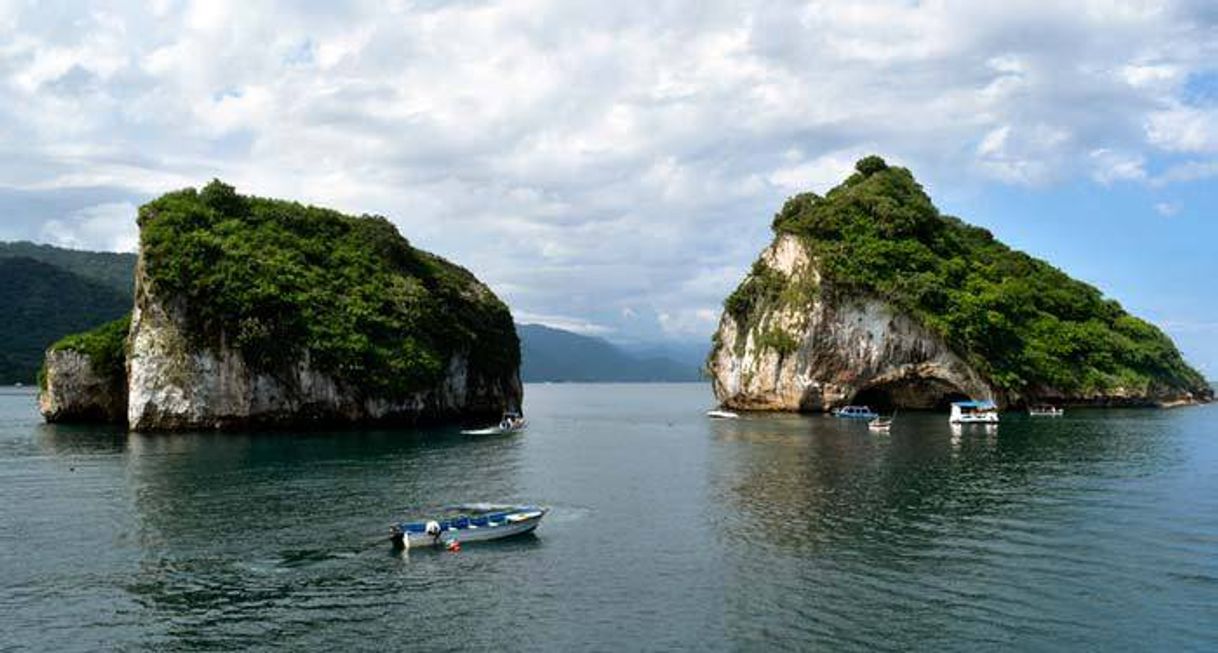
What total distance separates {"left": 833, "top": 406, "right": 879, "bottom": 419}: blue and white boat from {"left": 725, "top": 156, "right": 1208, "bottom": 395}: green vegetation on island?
1207 centimetres

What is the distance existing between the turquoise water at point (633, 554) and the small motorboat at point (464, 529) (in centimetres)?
86

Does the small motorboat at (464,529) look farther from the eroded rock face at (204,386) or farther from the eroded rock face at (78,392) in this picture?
the eroded rock face at (78,392)

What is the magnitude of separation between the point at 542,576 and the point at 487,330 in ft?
293

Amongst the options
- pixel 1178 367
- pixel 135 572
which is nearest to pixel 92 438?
pixel 135 572

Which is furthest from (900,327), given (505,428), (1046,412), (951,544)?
(951,544)

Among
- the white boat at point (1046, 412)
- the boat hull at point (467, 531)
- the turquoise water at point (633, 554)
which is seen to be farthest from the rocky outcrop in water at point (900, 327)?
the boat hull at point (467, 531)

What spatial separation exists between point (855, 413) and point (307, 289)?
70.0m

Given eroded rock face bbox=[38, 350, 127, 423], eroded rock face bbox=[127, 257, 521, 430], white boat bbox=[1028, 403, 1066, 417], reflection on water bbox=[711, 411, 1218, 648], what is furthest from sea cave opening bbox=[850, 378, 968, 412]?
eroded rock face bbox=[38, 350, 127, 423]

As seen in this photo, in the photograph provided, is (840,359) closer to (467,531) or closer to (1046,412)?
(1046,412)

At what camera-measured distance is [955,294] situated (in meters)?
120

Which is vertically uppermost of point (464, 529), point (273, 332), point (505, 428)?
point (273, 332)

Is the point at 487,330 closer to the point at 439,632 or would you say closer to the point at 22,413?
the point at 22,413

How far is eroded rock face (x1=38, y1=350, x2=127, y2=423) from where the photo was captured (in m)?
107

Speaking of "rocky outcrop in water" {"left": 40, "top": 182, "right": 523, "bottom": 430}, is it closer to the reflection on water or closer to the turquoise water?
the turquoise water
